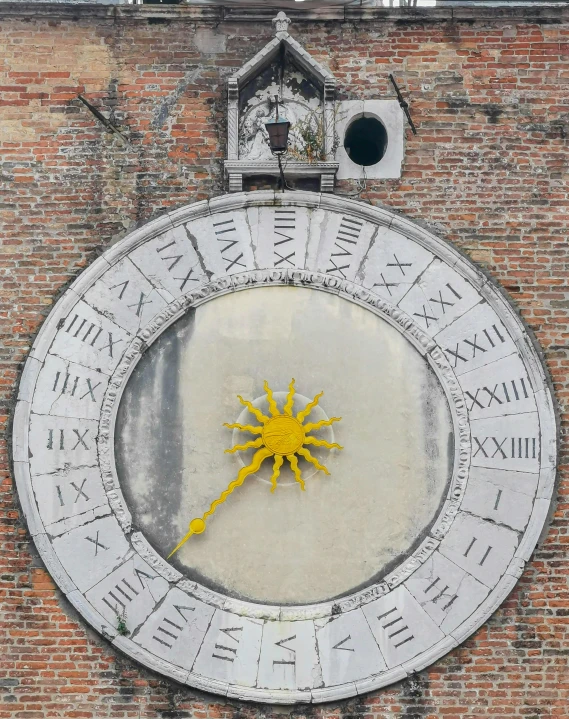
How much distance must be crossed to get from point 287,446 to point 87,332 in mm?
1663

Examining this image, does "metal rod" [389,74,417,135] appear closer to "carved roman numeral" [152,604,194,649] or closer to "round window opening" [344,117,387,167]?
"round window opening" [344,117,387,167]

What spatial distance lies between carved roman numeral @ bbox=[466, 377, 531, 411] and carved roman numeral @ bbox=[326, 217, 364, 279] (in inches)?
51.0

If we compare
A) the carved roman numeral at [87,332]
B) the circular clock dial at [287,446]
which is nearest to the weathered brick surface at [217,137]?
the carved roman numeral at [87,332]

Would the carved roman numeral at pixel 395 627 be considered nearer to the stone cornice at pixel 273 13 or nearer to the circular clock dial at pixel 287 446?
the circular clock dial at pixel 287 446

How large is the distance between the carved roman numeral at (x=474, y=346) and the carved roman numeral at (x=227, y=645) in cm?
245

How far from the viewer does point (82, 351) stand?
1030 cm

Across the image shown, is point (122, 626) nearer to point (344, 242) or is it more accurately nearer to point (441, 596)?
point (441, 596)

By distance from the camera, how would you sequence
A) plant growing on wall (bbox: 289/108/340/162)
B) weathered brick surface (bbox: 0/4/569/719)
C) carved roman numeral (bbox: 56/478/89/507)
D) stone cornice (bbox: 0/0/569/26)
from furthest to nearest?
stone cornice (bbox: 0/0/569/26) → plant growing on wall (bbox: 289/108/340/162) → weathered brick surface (bbox: 0/4/569/719) → carved roman numeral (bbox: 56/478/89/507)

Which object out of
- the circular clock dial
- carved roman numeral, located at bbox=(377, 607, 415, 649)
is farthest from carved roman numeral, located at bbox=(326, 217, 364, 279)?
carved roman numeral, located at bbox=(377, 607, 415, 649)

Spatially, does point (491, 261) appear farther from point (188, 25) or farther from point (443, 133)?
point (188, 25)

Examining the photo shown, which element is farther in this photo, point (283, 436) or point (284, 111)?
point (284, 111)

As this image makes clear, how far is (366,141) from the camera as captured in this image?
1123 cm

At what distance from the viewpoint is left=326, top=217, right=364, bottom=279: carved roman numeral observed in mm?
10453

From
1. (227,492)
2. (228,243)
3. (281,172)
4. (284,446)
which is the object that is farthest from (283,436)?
(281,172)
